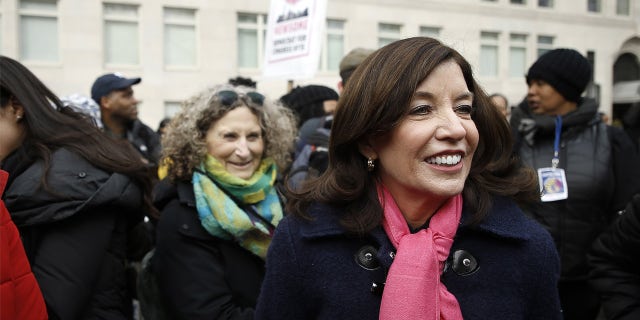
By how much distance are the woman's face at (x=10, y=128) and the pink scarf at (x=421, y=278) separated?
5.46ft

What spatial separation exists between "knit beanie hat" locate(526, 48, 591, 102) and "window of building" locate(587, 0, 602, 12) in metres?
25.7

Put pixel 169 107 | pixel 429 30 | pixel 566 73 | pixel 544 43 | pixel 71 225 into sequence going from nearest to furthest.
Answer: pixel 71 225
pixel 566 73
pixel 169 107
pixel 429 30
pixel 544 43

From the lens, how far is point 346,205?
5.91ft

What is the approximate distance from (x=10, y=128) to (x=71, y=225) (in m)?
0.50

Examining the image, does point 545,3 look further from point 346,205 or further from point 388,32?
point 346,205

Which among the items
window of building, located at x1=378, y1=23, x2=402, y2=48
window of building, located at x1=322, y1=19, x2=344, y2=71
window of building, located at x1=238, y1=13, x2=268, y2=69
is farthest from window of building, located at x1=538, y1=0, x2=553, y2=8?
window of building, located at x1=238, y1=13, x2=268, y2=69

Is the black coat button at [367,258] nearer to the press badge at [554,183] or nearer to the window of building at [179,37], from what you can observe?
the press badge at [554,183]

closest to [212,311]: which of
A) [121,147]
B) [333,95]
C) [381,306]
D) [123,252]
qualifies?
[123,252]

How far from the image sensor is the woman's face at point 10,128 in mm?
2244

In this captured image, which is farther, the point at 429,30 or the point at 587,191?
the point at 429,30

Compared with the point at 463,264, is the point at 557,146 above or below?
above

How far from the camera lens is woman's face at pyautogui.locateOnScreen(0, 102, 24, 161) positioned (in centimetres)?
224

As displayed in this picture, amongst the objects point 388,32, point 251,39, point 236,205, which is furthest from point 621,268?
point 388,32

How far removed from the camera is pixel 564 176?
3186mm
